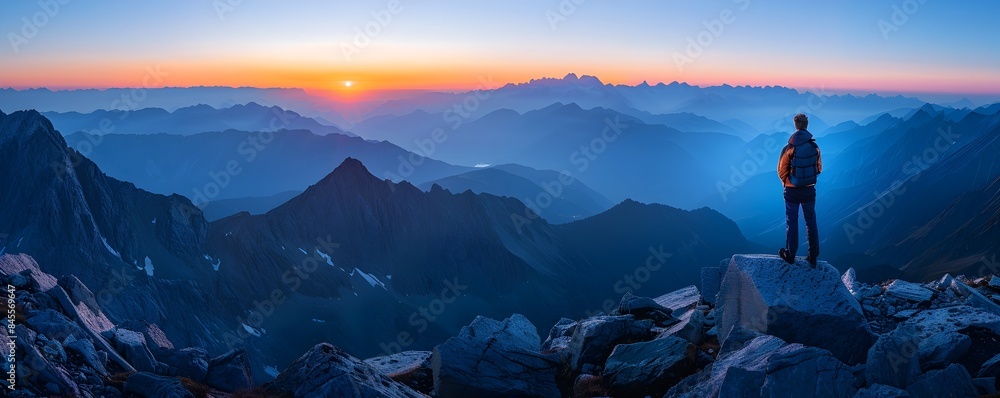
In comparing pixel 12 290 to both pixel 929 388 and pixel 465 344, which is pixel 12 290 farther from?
pixel 929 388

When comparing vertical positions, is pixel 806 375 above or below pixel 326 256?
below

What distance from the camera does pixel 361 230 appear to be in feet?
592

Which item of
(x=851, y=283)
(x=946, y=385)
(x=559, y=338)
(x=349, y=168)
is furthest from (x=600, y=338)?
(x=349, y=168)

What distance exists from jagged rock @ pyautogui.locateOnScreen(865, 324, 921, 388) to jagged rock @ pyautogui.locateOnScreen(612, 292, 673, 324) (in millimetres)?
11917

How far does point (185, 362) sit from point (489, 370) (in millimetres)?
10411

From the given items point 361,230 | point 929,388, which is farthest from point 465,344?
point 361,230

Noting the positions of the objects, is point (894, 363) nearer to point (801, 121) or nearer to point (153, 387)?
point (801, 121)

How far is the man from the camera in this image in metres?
18.4

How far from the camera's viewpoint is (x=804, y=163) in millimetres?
18422

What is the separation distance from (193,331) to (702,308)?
11154 cm

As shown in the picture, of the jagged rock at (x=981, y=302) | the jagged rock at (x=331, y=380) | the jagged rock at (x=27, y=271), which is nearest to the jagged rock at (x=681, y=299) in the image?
the jagged rock at (x=981, y=302)

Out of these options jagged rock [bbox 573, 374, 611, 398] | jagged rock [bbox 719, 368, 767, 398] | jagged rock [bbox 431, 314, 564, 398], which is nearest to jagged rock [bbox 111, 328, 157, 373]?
jagged rock [bbox 431, 314, 564, 398]

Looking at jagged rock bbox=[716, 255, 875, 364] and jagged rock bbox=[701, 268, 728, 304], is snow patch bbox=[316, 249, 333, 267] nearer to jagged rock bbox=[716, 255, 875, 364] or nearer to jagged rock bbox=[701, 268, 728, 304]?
jagged rock bbox=[701, 268, 728, 304]

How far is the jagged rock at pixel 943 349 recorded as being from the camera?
1648 centimetres
